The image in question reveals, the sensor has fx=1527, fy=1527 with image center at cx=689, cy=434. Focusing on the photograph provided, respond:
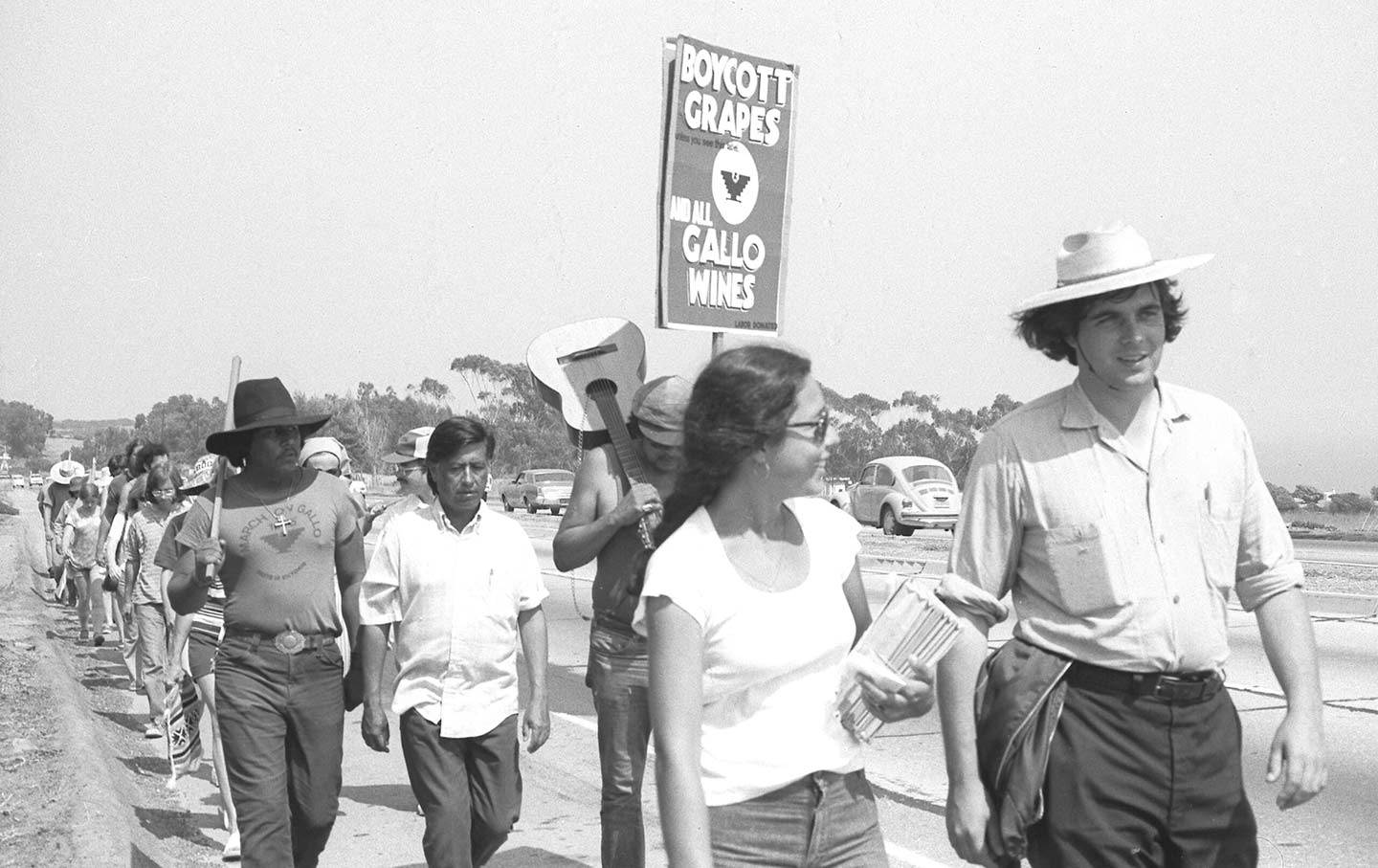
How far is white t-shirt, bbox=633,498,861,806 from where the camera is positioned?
120 inches

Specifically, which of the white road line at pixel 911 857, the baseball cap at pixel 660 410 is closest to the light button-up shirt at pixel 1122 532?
the baseball cap at pixel 660 410

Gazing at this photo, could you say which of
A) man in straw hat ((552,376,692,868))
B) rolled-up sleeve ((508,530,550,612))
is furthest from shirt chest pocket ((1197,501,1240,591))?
rolled-up sleeve ((508,530,550,612))

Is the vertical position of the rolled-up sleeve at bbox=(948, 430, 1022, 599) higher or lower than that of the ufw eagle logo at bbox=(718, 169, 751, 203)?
lower

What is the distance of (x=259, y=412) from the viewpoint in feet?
19.5

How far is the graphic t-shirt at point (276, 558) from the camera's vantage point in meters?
5.70

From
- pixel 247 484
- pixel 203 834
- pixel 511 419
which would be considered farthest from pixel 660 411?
pixel 511 419

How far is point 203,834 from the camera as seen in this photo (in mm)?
7859

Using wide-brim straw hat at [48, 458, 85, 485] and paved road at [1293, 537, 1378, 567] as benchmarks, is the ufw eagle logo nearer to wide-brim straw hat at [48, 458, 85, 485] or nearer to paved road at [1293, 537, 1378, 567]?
wide-brim straw hat at [48, 458, 85, 485]

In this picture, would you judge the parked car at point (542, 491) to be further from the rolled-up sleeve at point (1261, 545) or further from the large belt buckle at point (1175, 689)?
the large belt buckle at point (1175, 689)

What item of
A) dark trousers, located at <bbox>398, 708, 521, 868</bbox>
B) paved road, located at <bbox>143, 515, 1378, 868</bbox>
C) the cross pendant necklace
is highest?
the cross pendant necklace

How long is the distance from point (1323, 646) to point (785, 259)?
765 cm

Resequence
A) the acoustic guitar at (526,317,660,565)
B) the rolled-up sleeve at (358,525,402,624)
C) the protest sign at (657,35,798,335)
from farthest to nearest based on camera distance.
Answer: the protest sign at (657,35,798,335)
the acoustic guitar at (526,317,660,565)
the rolled-up sleeve at (358,525,402,624)

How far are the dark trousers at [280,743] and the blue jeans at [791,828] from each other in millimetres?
2924

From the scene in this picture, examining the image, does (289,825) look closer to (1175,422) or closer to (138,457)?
(1175,422)
